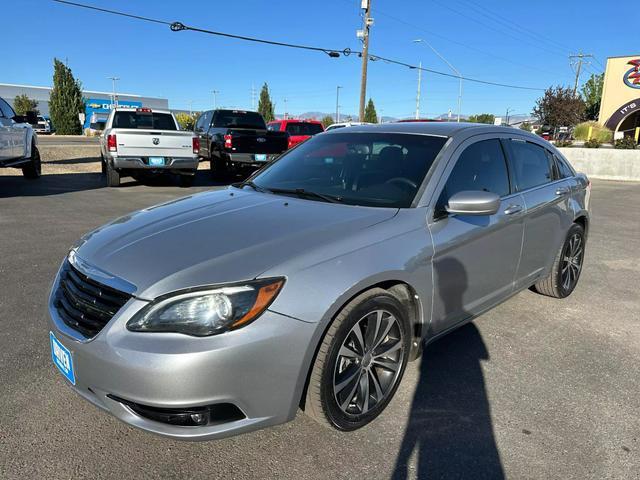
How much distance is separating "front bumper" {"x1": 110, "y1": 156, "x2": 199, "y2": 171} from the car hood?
837 cm

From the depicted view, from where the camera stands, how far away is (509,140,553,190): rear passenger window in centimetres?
393

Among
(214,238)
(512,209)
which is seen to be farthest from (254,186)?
(512,209)

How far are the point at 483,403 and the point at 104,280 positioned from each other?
223 cm

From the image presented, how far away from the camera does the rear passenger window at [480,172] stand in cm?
321

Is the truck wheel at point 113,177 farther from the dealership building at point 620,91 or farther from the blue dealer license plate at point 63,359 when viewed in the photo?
the dealership building at point 620,91

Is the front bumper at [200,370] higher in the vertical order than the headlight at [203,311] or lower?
lower

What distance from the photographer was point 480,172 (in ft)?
11.5

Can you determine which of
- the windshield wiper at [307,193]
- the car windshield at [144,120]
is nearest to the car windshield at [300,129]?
the car windshield at [144,120]

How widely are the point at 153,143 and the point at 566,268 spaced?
918cm

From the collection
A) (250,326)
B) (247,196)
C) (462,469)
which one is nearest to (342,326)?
(250,326)

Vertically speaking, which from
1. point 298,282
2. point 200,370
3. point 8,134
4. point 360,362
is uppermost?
point 8,134

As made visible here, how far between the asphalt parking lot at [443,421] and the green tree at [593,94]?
176ft

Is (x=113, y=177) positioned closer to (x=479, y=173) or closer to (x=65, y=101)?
(x=479, y=173)

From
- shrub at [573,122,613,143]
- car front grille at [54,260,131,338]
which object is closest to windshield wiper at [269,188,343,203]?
car front grille at [54,260,131,338]
